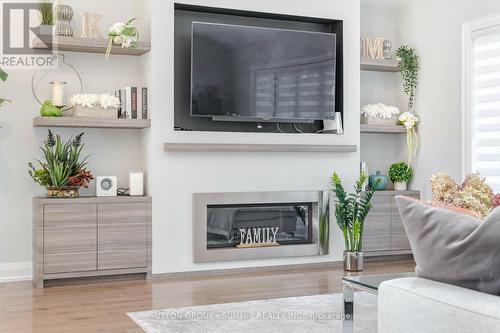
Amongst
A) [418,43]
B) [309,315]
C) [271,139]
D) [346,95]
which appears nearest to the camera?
[309,315]

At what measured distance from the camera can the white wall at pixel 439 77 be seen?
5793mm

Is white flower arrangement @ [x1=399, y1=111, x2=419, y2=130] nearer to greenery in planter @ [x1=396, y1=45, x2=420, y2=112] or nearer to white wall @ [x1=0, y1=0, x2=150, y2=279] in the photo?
greenery in planter @ [x1=396, y1=45, x2=420, y2=112]

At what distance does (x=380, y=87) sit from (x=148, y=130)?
8.72 ft

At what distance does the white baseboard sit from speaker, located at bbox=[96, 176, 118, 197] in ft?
2.93

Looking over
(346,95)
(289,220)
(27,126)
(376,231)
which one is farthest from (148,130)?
(376,231)

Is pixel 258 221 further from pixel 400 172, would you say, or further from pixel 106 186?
pixel 400 172

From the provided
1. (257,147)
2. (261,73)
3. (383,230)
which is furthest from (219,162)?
(383,230)

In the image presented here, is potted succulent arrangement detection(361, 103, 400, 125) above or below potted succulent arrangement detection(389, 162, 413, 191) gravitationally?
above

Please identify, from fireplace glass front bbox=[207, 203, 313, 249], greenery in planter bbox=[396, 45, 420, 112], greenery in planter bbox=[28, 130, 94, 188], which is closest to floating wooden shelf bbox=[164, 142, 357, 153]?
fireplace glass front bbox=[207, 203, 313, 249]

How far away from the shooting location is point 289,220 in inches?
227

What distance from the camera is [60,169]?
490cm

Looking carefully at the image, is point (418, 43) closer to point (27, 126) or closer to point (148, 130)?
point (148, 130)

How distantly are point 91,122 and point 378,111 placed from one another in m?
2.84

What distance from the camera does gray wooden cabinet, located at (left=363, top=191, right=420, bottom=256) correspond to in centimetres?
598
